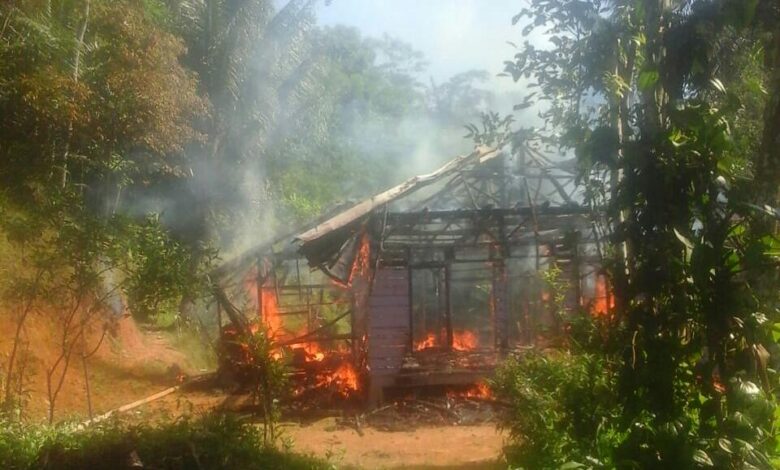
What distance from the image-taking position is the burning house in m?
14.3

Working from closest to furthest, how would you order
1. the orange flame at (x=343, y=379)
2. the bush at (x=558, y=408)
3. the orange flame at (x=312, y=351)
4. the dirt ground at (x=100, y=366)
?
1. the bush at (x=558, y=408)
2. the dirt ground at (x=100, y=366)
3. the orange flame at (x=343, y=379)
4. the orange flame at (x=312, y=351)

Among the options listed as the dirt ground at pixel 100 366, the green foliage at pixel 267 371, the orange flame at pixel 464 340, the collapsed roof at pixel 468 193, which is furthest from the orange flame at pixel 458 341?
the green foliage at pixel 267 371

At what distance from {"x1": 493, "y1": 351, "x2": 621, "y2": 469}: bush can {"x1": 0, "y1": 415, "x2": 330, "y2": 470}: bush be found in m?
2.47

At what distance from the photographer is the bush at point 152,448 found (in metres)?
7.94

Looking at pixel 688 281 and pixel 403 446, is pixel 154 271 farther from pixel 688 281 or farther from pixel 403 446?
pixel 688 281

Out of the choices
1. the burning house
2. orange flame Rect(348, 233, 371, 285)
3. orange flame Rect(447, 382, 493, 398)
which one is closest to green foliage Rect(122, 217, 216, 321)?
the burning house

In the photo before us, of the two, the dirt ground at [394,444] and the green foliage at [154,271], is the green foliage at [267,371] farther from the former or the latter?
the green foliage at [154,271]

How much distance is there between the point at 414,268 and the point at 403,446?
4.88 metres

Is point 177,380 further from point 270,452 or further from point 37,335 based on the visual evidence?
point 270,452

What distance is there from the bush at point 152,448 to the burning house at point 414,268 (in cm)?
397

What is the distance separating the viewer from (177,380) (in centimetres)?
1711

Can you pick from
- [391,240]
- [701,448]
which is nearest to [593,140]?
[701,448]

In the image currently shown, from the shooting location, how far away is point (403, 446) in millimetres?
11539

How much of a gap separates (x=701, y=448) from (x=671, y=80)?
2.84m
